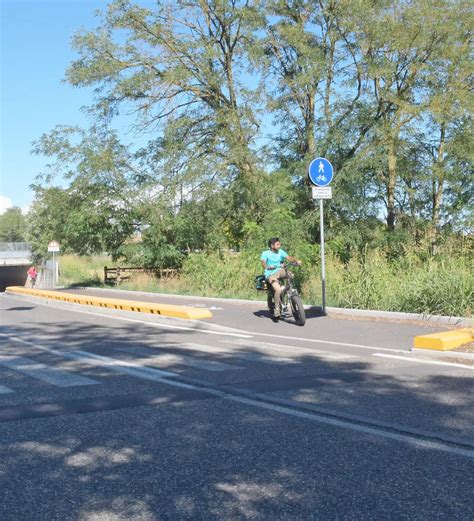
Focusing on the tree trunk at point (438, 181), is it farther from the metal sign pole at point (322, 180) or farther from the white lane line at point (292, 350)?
the white lane line at point (292, 350)

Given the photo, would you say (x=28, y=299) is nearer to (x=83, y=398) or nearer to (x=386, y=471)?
(x=83, y=398)

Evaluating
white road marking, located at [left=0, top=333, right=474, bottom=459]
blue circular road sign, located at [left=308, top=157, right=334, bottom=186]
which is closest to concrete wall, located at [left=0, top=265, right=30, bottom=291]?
blue circular road sign, located at [left=308, top=157, right=334, bottom=186]

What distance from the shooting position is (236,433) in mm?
5320

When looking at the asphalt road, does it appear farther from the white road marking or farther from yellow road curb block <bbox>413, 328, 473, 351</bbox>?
yellow road curb block <bbox>413, 328, 473, 351</bbox>

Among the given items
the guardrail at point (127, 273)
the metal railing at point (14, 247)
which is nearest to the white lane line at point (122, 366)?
the guardrail at point (127, 273)

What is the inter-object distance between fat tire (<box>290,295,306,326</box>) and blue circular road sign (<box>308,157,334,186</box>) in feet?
9.54

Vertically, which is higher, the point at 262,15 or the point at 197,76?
the point at 262,15

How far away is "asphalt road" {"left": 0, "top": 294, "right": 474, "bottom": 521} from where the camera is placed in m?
3.88

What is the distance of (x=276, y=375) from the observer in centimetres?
789

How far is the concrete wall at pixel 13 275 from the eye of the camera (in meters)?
61.9

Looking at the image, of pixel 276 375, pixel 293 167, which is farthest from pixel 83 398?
pixel 293 167

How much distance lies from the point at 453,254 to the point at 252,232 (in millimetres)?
10487

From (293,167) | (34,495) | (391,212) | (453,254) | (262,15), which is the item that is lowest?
(34,495)

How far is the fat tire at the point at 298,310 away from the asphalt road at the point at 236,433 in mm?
2398
